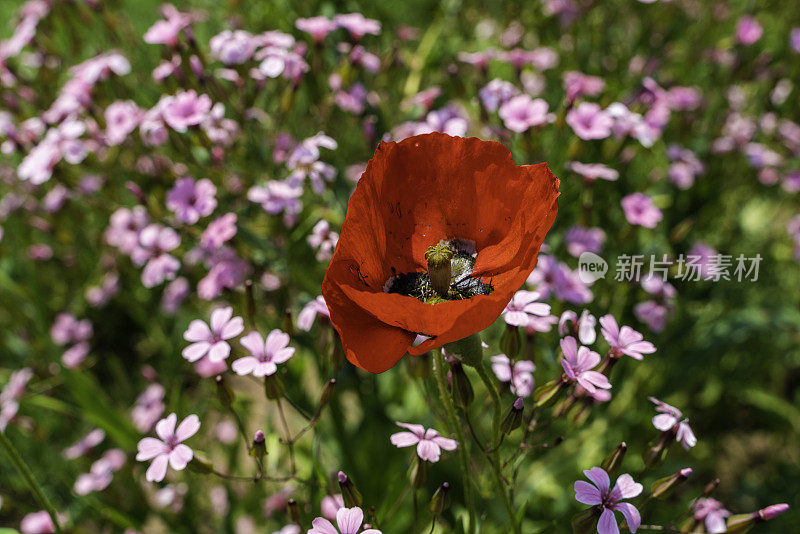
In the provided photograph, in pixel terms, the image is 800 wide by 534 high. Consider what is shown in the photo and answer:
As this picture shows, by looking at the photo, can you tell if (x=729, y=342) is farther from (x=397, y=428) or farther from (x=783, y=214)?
(x=783, y=214)

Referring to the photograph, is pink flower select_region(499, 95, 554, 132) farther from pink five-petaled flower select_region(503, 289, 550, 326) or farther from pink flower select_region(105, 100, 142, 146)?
pink flower select_region(105, 100, 142, 146)

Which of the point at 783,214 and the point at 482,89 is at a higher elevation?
the point at 482,89

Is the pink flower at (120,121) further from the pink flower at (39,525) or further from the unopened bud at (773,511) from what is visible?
the unopened bud at (773,511)

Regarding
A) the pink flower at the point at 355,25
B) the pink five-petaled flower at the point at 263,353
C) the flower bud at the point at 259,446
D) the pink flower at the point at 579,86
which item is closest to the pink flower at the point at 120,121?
the pink flower at the point at 355,25

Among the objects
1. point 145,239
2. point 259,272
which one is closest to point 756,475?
point 259,272

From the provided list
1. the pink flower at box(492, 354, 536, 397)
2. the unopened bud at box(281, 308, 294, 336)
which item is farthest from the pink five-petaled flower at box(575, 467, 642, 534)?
the unopened bud at box(281, 308, 294, 336)

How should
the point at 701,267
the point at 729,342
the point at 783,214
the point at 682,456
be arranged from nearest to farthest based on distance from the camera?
the point at 701,267, the point at 729,342, the point at 682,456, the point at 783,214

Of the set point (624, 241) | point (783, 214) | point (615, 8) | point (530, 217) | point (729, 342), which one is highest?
point (530, 217)
